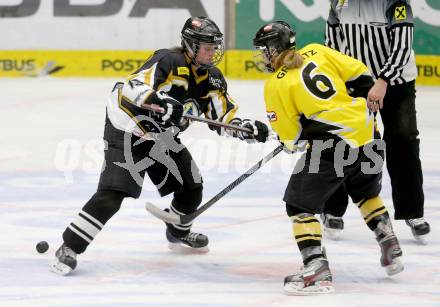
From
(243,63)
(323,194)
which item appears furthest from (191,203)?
(243,63)

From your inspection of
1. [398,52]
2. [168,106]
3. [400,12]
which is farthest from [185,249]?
[400,12]

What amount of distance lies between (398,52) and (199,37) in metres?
0.92

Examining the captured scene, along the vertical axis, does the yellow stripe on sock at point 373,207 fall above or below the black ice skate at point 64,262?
above

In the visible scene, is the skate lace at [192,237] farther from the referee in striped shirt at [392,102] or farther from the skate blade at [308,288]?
the skate blade at [308,288]

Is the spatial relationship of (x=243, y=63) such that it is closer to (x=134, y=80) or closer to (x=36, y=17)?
(x=36, y=17)

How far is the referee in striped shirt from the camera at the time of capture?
462 cm

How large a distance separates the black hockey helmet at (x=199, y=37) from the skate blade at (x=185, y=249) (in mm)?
790

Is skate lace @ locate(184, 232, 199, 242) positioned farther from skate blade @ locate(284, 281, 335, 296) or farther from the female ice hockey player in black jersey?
skate blade @ locate(284, 281, 335, 296)

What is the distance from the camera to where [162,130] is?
424 cm

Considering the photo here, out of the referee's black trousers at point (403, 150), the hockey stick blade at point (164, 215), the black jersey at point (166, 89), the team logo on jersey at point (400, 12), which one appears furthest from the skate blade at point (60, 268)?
the team logo on jersey at point (400, 12)

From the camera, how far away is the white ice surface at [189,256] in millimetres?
3703

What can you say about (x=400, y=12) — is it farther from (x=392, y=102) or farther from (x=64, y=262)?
(x=64, y=262)

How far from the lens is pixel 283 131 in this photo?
3.81 metres

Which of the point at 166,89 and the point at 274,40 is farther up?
the point at 274,40
